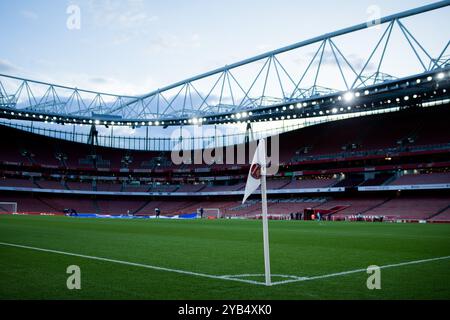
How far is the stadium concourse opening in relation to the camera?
56188 millimetres

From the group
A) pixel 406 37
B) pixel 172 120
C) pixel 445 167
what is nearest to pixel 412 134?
pixel 445 167

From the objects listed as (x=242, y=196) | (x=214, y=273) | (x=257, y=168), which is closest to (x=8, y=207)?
(x=242, y=196)

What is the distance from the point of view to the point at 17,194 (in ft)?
246

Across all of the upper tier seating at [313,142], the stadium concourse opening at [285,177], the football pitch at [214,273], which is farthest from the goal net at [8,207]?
the football pitch at [214,273]

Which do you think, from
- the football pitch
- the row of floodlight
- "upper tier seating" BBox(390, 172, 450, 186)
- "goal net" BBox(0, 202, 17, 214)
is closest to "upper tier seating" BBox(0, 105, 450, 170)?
"upper tier seating" BBox(390, 172, 450, 186)

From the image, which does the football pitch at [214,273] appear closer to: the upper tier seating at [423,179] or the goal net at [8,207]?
the upper tier seating at [423,179]

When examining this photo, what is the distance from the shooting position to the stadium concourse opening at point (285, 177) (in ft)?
184

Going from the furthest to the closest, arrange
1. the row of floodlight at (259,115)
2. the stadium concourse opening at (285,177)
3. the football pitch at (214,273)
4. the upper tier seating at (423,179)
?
1. the stadium concourse opening at (285,177)
2. the upper tier seating at (423,179)
3. the row of floodlight at (259,115)
4. the football pitch at (214,273)

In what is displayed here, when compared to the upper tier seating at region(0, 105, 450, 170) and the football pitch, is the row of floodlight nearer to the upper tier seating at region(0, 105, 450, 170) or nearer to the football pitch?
the upper tier seating at region(0, 105, 450, 170)

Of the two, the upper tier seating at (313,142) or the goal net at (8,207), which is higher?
the upper tier seating at (313,142)

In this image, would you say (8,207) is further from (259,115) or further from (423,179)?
(423,179)

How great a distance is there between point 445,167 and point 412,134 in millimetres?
8161

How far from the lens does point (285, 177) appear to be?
74.8 metres
